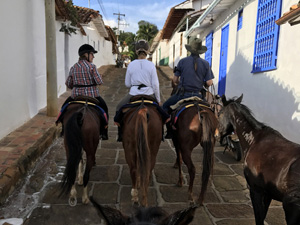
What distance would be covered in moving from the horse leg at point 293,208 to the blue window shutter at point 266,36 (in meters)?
4.09

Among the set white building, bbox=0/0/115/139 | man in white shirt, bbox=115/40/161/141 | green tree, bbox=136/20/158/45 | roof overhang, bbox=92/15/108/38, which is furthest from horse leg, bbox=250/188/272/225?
green tree, bbox=136/20/158/45

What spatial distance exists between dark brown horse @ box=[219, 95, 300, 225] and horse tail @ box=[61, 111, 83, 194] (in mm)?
2095

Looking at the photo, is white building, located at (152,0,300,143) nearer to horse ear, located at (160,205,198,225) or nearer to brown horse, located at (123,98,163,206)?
brown horse, located at (123,98,163,206)

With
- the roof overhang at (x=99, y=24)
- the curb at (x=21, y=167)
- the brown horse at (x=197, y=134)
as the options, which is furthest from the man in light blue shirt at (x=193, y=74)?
the roof overhang at (x=99, y=24)

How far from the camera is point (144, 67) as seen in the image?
3938mm

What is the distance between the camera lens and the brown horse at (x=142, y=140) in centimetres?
324

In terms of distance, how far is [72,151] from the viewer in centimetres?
332

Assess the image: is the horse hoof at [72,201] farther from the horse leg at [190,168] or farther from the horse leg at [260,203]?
the horse leg at [260,203]

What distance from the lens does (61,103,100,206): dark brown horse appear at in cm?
330

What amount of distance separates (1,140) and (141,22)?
5424 centimetres

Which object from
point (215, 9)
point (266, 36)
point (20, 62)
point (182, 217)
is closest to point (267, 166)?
point (182, 217)

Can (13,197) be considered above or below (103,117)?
below

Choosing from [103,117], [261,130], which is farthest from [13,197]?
[261,130]

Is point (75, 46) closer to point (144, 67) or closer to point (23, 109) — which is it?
point (23, 109)
